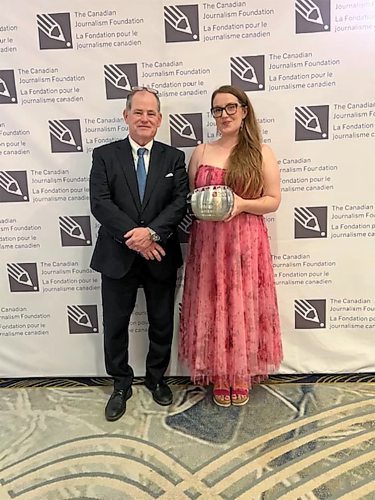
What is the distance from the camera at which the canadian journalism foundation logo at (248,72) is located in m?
2.48

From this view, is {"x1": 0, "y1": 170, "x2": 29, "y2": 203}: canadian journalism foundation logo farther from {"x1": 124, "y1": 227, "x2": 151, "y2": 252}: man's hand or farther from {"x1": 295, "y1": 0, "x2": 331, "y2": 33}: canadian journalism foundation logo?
{"x1": 295, "y1": 0, "x2": 331, "y2": 33}: canadian journalism foundation logo

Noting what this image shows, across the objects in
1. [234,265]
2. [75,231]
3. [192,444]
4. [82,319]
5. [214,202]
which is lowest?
[192,444]

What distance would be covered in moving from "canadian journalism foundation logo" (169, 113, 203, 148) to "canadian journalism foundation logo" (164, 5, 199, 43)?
1.18 ft

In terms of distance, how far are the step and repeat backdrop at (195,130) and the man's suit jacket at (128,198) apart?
0.27 meters

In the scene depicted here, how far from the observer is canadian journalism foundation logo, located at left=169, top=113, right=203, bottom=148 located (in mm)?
2561

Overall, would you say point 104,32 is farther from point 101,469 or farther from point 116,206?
point 101,469

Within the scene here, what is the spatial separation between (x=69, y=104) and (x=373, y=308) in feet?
6.23

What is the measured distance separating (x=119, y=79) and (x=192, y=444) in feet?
5.75

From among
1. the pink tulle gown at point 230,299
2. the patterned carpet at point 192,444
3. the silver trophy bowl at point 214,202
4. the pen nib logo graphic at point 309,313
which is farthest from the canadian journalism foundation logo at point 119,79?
the patterned carpet at point 192,444

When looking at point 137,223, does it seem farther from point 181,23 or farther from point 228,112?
point 181,23

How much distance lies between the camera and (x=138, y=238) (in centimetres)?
222

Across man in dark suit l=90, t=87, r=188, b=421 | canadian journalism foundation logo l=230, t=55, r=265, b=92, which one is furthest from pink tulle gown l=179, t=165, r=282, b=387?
canadian journalism foundation logo l=230, t=55, r=265, b=92

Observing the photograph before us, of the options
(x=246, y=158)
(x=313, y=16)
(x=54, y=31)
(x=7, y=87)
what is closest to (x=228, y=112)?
(x=246, y=158)

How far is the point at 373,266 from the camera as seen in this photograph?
8.80 feet
